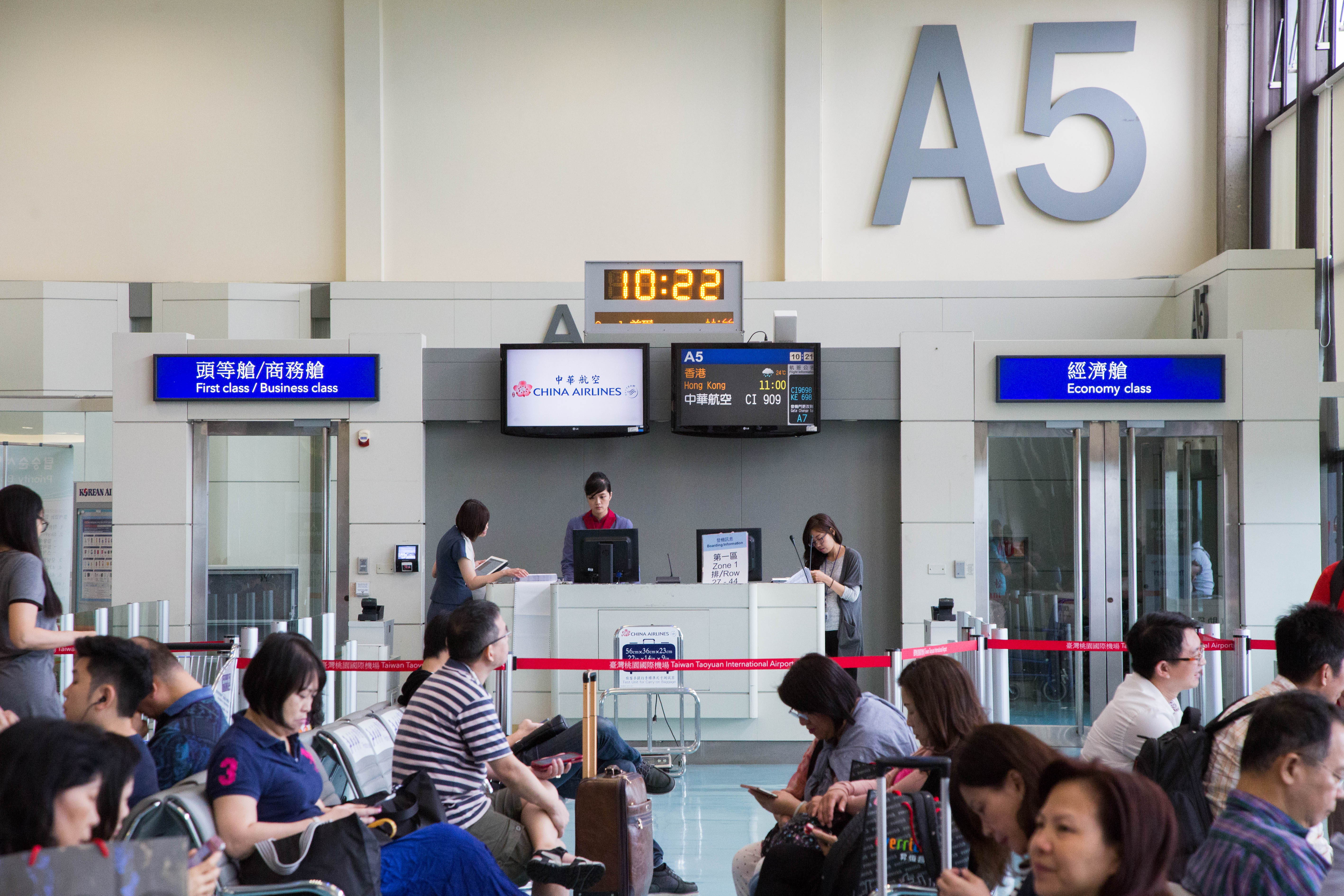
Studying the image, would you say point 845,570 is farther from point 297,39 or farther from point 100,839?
point 297,39

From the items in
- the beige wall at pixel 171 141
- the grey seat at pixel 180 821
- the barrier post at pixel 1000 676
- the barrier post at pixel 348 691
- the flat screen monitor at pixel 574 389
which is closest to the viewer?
the grey seat at pixel 180 821

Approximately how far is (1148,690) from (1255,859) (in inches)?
58.7

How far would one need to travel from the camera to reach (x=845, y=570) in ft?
25.1

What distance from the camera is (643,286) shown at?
27.4 ft

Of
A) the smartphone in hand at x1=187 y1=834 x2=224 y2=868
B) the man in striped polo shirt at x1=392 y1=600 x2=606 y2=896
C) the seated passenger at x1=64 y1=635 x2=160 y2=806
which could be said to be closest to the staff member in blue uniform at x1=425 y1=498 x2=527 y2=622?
the man in striped polo shirt at x1=392 y1=600 x2=606 y2=896

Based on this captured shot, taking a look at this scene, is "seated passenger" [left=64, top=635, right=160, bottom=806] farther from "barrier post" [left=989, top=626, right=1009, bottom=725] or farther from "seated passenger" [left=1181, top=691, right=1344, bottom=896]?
"barrier post" [left=989, top=626, right=1009, bottom=725]

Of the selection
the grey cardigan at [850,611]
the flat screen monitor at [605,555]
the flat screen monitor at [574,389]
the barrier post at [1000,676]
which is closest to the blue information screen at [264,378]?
the flat screen monitor at [574,389]

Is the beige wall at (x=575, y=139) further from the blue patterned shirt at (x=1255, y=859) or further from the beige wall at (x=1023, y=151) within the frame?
the blue patterned shirt at (x=1255, y=859)

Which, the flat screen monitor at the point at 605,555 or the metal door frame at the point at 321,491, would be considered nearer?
the flat screen monitor at the point at 605,555

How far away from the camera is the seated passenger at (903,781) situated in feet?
10.1

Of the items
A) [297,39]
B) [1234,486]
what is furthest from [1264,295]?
[297,39]

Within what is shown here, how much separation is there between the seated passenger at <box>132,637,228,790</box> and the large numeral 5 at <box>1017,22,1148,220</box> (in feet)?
32.4

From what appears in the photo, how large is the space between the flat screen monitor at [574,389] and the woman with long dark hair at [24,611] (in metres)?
4.39

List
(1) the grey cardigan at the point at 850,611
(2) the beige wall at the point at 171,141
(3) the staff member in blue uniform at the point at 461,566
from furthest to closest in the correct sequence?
(2) the beige wall at the point at 171,141, (1) the grey cardigan at the point at 850,611, (3) the staff member in blue uniform at the point at 461,566
